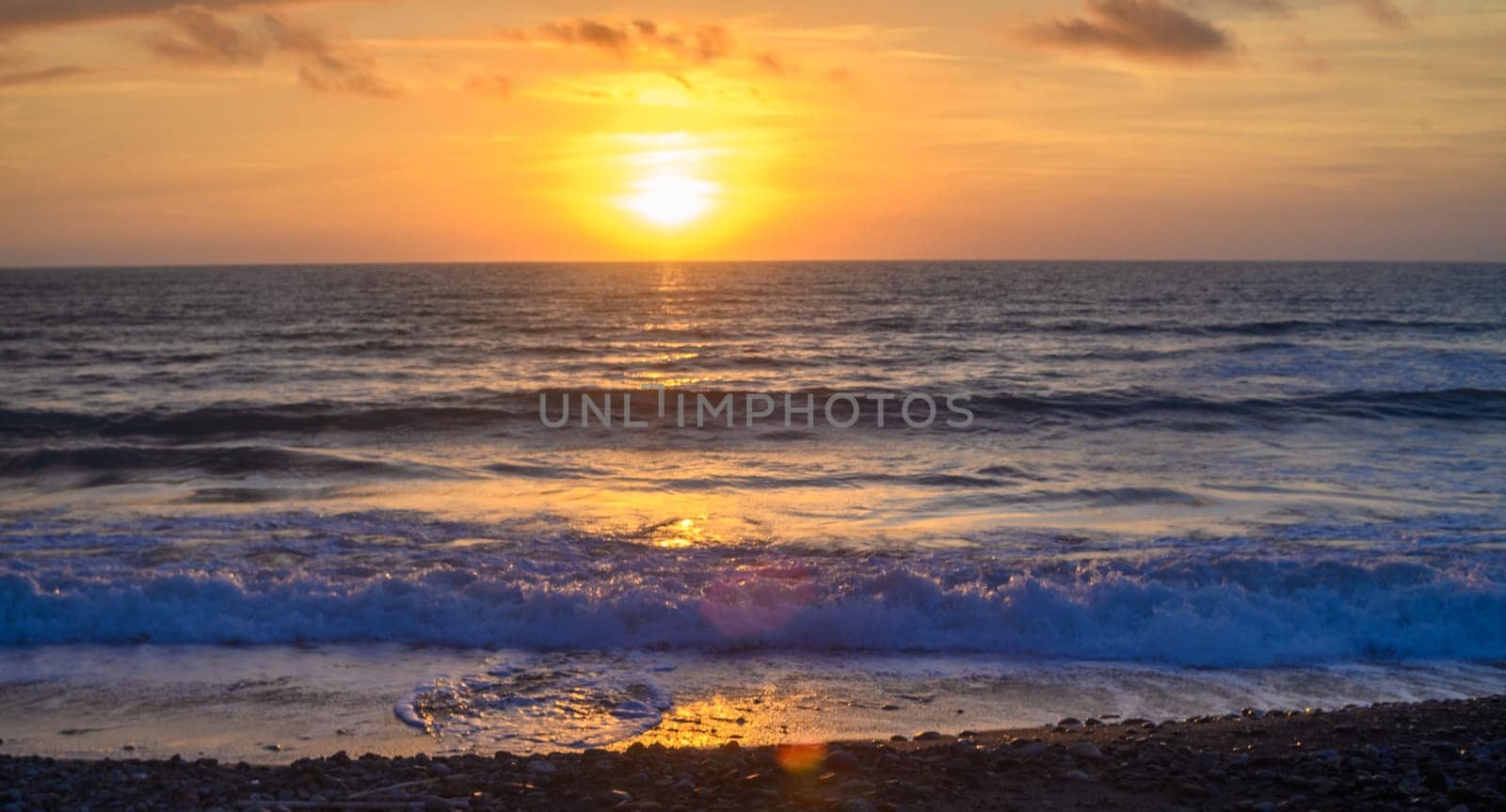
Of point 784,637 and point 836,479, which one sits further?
point 836,479

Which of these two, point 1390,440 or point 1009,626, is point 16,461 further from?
point 1390,440

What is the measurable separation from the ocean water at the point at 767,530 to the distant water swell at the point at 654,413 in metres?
0.15

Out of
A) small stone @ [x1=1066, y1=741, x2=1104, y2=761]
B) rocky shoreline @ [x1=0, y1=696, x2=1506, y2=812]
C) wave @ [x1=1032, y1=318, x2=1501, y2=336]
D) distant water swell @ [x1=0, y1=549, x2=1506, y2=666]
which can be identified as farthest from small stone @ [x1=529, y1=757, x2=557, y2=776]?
wave @ [x1=1032, y1=318, x2=1501, y2=336]

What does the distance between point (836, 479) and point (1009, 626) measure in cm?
664

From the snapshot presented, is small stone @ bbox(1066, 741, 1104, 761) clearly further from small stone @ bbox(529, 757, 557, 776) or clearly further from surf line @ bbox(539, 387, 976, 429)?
surf line @ bbox(539, 387, 976, 429)

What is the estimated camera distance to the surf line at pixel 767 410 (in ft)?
67.8

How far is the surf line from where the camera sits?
814 inches

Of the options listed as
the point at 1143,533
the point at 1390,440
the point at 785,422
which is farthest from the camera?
the point at 785,422

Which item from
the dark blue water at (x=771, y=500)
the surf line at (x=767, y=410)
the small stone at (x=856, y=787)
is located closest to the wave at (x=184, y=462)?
the dark blue water at (x=771, y=500)

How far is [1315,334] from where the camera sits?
36.7 metres

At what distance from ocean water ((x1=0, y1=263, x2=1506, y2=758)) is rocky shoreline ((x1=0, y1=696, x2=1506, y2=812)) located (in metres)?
0.95

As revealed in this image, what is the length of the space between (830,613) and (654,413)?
1307 cm

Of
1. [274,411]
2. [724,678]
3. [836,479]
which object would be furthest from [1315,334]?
→ [724,678]

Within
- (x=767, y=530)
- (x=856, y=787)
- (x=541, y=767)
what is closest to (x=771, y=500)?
(x=767, y=530)
